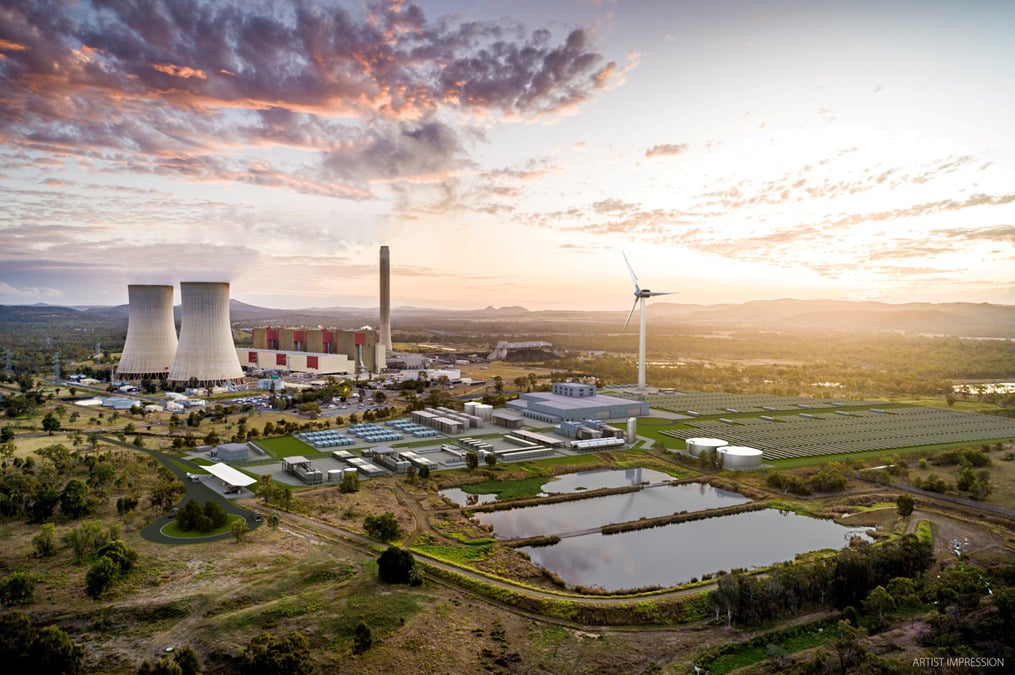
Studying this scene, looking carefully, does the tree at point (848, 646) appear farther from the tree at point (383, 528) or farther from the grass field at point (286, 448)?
the grass field at point (286, 448)

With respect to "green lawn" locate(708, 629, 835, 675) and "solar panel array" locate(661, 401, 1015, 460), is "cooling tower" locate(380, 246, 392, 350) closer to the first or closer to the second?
"solar panel array" locate(661, 401, 1015, 460)

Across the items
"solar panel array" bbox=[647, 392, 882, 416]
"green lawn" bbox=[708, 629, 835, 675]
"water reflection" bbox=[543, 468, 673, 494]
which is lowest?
"green lawn" bbox=[708, 629, 835, 675]

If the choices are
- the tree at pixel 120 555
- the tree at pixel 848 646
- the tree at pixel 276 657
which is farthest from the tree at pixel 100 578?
the tree at pixel 848 646

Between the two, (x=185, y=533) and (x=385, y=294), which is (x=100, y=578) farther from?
(x=385, y=294)

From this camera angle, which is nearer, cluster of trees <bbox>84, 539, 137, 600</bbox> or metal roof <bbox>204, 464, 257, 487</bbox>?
cluster of trees <bbox>84, 539, 137, 600</bbox>

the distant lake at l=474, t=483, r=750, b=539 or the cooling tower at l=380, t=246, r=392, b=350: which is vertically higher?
the cooling tower at l=380, t=246, r=392, b=350

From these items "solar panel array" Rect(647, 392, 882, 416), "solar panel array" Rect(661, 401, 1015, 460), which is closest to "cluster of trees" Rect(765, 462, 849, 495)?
"solar panel array" Rect(661, 401, 1015, 460)

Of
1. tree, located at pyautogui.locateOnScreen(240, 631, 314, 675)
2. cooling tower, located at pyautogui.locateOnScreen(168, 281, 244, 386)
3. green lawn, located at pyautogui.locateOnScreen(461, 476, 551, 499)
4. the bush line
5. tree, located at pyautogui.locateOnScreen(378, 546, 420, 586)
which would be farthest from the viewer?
cooling tower, located at pyautogui.locateOnScreen(168, 281, 244, 386)

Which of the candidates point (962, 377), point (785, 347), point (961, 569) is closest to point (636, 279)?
point (961, 569)
